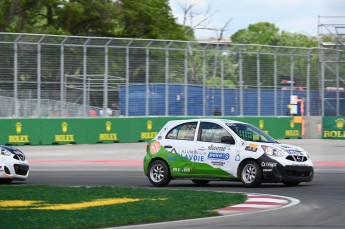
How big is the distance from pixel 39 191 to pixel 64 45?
2108cm

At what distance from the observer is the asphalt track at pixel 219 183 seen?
13117 millimetres

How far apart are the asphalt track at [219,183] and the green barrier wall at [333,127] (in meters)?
1.13

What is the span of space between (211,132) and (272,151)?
1447mm

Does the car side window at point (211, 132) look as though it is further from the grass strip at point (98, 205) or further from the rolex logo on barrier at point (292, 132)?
the rolex logo on barrier at point (292, 132)

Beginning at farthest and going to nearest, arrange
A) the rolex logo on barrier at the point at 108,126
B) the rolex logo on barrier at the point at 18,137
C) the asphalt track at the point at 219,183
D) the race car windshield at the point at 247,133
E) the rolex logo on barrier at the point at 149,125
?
1. the rolex logo on barrier at the point at 149,125
2. the rolex logo on barrier at the point at 108,126
3. the rolex logo on barrier at the point at 18,137
4. the race car windshield at the point at 247,133
5. the asphalt track at the point at 219,183

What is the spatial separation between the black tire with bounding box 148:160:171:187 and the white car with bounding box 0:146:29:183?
3.10 m

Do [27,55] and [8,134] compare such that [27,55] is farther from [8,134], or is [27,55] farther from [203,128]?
[203,128]

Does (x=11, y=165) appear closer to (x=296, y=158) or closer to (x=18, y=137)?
(x=296, y=158)

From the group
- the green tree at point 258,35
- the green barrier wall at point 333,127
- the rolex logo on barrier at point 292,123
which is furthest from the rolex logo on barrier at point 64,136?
the green tree at point 258,35

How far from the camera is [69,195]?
17.9 meters

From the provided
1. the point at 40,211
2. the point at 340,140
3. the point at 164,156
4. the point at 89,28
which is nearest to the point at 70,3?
the point at 89,28

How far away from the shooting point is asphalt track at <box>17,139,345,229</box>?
13.1 m

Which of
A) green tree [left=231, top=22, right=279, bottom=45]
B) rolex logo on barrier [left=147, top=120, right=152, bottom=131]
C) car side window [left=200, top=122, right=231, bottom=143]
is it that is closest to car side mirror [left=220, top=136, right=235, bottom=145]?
car side window [left=200, top=122, right=231, bottom=143]

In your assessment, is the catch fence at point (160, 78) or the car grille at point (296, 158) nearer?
the car grille at point (296, 158)
